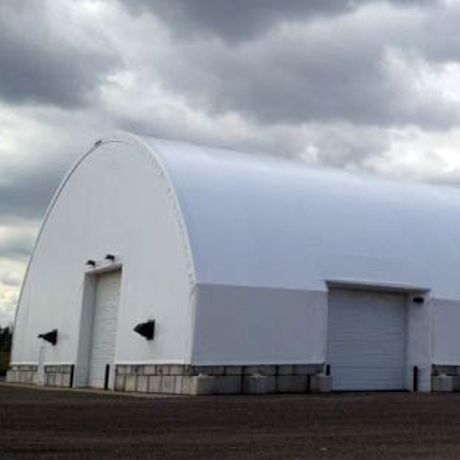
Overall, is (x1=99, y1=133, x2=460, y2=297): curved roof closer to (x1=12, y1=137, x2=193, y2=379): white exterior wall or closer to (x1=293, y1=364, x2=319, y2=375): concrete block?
(x1=12, y1=137, x2=193, y2=379): white exterior wall

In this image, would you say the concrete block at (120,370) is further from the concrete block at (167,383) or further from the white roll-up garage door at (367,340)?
the white roll-up garage door at (367,340)

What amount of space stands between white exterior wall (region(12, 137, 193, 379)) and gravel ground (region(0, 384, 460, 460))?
195 inches

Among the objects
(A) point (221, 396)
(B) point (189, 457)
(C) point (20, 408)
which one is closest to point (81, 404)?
(C) point (20, 408)

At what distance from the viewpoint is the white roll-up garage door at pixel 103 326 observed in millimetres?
29578

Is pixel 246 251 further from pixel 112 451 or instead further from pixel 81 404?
pixel 112 451

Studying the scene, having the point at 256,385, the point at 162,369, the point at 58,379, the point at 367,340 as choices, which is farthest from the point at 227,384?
the point at 58,379

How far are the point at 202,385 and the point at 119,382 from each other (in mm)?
4858

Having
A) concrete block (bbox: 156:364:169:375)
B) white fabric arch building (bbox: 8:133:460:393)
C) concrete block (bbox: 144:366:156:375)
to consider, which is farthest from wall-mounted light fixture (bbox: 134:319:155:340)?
concrete block (bbox: 156:364:169:375)

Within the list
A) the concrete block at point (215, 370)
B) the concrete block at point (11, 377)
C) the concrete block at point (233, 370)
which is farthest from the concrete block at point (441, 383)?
the concrete block at point (11, 377)

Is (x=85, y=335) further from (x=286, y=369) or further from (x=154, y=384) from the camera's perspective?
(x=286, y=369)

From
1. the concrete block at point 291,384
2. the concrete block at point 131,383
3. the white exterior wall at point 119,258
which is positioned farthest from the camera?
the concrete block at point 131,383

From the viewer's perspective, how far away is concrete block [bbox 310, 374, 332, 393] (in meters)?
25.1

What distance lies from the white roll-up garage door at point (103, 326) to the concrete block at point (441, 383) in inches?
389

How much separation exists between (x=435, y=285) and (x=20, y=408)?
14.4m
